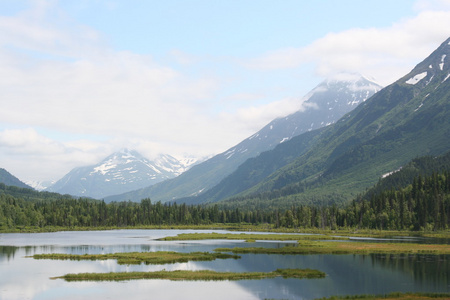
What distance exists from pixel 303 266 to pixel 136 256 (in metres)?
38.4

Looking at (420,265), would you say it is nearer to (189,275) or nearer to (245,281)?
(245,281)

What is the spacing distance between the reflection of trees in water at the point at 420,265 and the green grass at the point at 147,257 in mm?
33799

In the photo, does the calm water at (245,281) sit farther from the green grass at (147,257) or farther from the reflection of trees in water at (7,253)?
the green grass at (147,257)

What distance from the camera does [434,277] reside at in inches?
3460

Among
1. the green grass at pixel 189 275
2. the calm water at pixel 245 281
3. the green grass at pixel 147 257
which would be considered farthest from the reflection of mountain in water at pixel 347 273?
the green grass at pixel 147 257

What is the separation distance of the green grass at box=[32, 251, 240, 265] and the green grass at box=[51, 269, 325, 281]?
16.9 m

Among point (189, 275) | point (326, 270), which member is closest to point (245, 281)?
point (189, 275)

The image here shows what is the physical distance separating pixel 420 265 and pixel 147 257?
57812mm

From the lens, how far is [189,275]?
89688 millimetres

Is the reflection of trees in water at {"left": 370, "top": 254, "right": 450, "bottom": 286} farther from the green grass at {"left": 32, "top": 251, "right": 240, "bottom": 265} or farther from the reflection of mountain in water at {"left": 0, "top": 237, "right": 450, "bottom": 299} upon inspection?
the green grass at {"left": 32, "top": 251, "right": 240, "bottom": 265}

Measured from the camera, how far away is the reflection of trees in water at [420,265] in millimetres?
87938

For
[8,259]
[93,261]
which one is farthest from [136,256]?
[8,259]

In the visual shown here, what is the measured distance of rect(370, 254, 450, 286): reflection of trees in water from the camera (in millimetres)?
87938

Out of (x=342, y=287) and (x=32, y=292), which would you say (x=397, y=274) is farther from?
(x=32, y=292)
